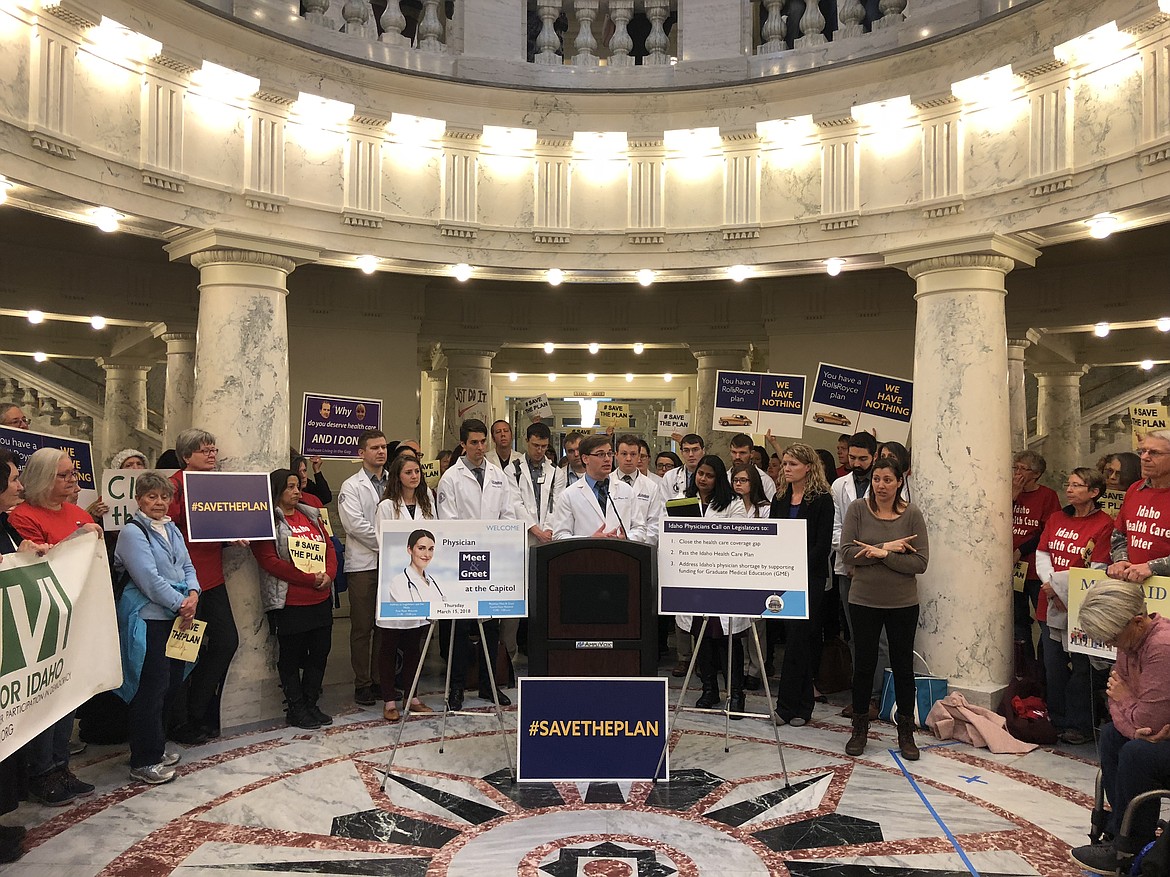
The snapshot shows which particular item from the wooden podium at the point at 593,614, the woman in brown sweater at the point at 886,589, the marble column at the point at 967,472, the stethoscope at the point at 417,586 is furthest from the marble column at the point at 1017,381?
the stethoscope at the point at 417,586

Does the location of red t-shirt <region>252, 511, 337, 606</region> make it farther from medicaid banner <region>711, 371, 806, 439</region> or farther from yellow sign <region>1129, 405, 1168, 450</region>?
yellow sign <region>1129, 405, 1168, 450</region>

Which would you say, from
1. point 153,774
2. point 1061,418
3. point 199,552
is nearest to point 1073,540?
point 199,552

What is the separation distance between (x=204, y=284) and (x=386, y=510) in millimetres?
2402

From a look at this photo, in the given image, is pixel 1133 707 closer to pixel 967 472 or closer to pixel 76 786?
pixel 967 472

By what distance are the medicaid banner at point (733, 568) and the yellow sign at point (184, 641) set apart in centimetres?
296

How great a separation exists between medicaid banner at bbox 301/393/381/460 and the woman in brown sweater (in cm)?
482

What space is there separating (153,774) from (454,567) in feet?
7.08

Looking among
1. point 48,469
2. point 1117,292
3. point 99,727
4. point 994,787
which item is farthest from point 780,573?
point 1117,292

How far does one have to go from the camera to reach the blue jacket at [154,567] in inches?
207

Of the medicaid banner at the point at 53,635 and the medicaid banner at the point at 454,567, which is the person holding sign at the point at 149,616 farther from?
the medicaid banner at the point at 454,567

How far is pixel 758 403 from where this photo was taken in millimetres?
8812

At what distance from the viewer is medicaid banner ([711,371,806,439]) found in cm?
872

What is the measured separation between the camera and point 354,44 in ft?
25.3

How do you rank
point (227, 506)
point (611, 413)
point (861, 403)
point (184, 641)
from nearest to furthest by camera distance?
point (184, 641) → point (227, 506) → point (861, 403) → point (611, 413)
